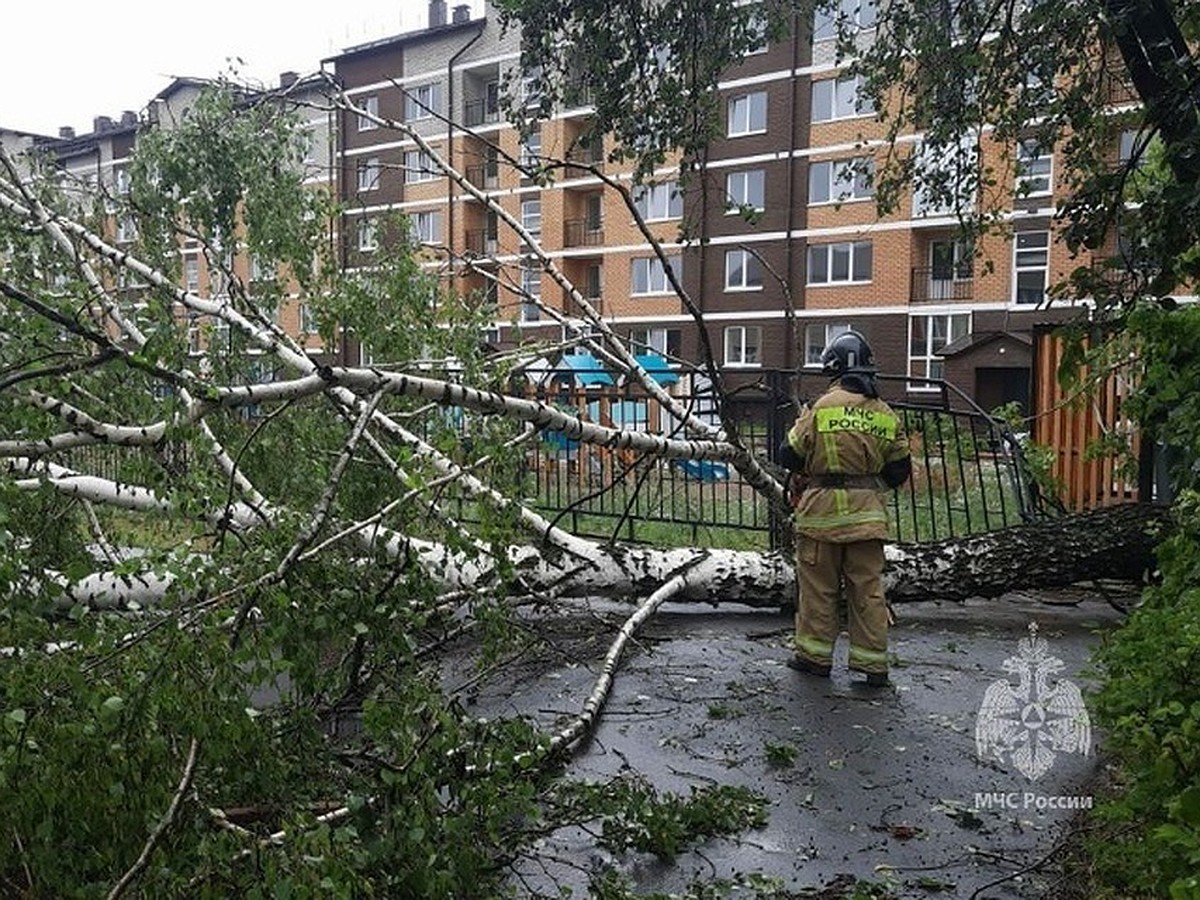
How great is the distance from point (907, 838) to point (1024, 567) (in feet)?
9.65

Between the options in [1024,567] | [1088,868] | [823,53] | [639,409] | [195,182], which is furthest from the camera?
[823,53]

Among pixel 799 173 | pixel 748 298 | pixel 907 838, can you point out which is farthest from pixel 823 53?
pixel 907 838

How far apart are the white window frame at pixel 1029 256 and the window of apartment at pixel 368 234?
19848 mm

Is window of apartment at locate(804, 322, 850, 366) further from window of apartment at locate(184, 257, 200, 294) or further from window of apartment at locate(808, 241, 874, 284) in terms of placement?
window of apartment at locate(184, 257, 200, 294)

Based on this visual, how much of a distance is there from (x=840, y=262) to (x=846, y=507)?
74.7ft

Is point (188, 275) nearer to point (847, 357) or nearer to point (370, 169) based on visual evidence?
point (370, 169)

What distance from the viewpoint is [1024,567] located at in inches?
225

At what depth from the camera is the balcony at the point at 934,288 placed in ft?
81.3

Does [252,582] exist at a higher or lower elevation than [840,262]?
lower

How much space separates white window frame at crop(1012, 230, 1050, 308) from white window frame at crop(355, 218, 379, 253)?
19.8 m

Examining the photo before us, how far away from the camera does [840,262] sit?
86.2 feet

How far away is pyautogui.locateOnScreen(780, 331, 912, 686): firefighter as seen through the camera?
4723 mm

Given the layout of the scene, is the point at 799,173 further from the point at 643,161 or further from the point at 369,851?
the point at 369,851

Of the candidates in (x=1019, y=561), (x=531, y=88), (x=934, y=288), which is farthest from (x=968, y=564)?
(x=934, y=288)
